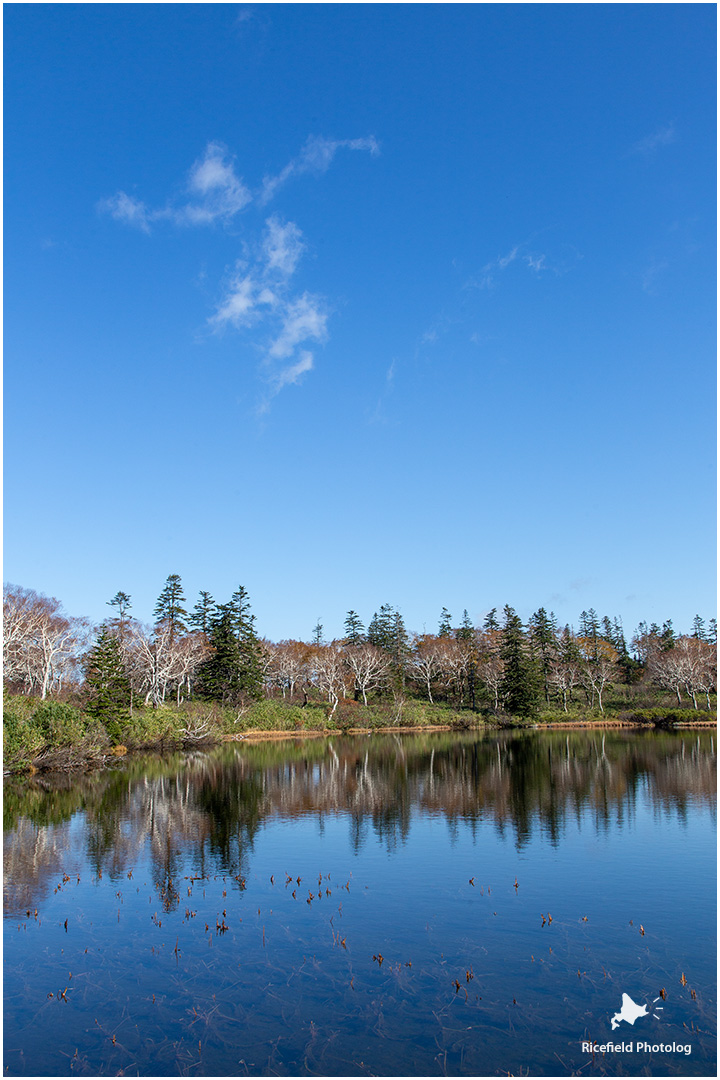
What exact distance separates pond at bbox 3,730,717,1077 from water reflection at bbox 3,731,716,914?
0.56 feet

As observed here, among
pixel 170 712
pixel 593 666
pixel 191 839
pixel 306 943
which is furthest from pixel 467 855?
pixel 593 666

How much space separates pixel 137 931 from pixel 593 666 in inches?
2964

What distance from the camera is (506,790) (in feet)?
93.8

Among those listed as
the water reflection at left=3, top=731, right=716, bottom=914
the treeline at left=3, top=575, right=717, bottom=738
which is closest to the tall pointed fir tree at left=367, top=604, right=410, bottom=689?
the treeline at left=3, top=575, right=717, bottom=738

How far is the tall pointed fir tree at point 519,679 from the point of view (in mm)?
69625

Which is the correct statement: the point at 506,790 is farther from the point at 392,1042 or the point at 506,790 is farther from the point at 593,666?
the point at 593,666

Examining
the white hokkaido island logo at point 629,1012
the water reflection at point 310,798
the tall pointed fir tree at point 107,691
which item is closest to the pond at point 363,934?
the white hokkaido island logo at point 629,1012

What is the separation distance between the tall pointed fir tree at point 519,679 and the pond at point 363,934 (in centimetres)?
4169

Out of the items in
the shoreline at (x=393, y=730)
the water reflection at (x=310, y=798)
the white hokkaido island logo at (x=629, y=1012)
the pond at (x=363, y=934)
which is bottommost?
the shoreline at (x=393, y=730)

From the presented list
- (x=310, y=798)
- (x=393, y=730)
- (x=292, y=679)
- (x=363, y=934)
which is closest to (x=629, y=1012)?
(x=363, y=934)

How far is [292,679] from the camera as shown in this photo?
81.8 metres

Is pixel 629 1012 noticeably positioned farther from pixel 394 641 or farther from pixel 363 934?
pixel 394 641

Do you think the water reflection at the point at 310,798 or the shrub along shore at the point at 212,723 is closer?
the water reflection at the point at 310,798

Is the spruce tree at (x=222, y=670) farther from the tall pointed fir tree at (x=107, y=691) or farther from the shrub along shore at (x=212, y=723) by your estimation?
the tall pointed fir tree at (x=107, y=691)
